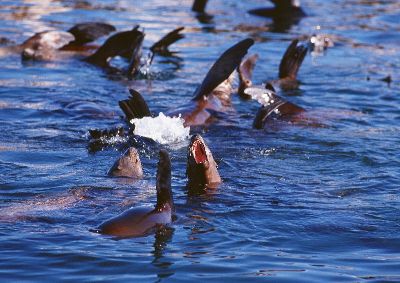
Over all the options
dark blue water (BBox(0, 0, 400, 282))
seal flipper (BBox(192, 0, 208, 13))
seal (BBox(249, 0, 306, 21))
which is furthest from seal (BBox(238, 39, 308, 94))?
seal flipper (BBox(192, 0, 208, 13))

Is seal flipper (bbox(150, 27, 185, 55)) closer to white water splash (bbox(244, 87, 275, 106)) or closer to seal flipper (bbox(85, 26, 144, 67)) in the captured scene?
seal flipper (bbox(85, 26, 144, 67))

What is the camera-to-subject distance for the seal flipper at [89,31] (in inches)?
429

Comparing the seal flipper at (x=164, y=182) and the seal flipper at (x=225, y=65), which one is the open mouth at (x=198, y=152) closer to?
the seal flipper at (x=164, y=182)

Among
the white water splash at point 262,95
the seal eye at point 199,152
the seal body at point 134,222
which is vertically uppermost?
the seal eye at point 199,152

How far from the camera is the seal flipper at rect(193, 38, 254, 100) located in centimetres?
798

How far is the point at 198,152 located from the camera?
5.89 m

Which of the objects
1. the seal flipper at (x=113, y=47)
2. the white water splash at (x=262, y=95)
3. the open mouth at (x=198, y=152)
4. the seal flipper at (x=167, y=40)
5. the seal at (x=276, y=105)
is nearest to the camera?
the open mouth at (x=198, y=152)

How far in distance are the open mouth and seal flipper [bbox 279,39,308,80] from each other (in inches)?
160

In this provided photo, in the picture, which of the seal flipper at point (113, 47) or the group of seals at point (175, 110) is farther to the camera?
the seal flipper at point (113, 47)

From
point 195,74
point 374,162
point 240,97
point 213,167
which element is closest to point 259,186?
point 213,167

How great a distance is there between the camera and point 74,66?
1042 cm

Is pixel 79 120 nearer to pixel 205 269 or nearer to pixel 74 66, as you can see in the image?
pixel 74 66

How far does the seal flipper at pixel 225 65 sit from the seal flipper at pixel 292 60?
1843mm

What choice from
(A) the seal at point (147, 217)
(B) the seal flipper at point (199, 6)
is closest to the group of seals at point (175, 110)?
(A) the seal at point (147, 217)
